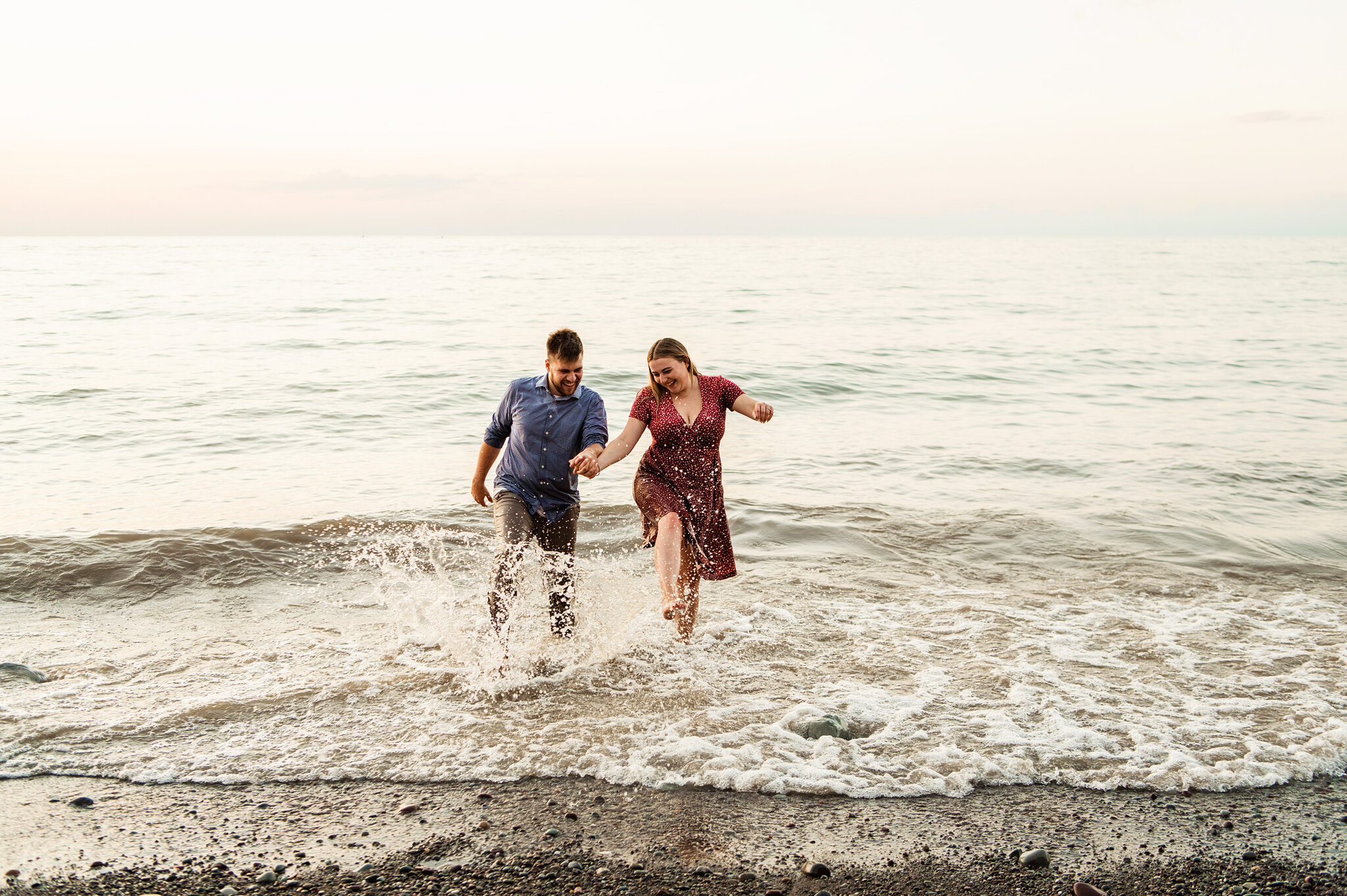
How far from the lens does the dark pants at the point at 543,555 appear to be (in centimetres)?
559

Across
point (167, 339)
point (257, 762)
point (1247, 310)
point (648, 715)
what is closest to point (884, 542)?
point (648, 715)

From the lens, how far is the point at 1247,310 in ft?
116

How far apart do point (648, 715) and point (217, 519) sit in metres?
5.96

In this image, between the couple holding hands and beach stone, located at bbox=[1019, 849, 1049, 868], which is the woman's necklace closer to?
the couple holding hands

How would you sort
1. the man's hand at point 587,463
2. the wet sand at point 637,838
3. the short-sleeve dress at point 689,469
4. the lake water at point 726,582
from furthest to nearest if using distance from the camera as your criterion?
1. the short-sleeve dress at point 689,469
2. the man's hand at point 587,463
3. the lake water at point 726,582
4. the wet sand at point 637,838

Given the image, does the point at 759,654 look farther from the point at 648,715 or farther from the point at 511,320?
the point at 511,320

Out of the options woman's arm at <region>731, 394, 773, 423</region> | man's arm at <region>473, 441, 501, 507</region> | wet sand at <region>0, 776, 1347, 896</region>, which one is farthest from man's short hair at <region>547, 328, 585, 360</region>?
wet sand at <region>0, 776, 1347, 896</region>

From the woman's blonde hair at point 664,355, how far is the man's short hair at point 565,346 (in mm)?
451

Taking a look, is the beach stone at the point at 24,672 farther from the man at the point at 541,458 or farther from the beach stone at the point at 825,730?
the beach stone at the point at 825,730

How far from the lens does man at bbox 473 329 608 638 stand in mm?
5570

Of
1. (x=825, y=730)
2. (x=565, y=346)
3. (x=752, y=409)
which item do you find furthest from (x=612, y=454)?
(x=825, y=730)

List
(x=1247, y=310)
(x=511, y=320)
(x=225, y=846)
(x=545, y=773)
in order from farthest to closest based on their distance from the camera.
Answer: (x=1247, y=310), (x=511, y=320), (x=545, y=773), (x=225, y=846)

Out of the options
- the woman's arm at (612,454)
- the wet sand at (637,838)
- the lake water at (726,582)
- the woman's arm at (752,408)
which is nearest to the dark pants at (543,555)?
the lake water at (726,582)

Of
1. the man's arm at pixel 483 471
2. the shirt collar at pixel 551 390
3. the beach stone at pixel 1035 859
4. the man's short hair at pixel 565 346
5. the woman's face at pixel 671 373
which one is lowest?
the beach stone at pixel 1035 859
